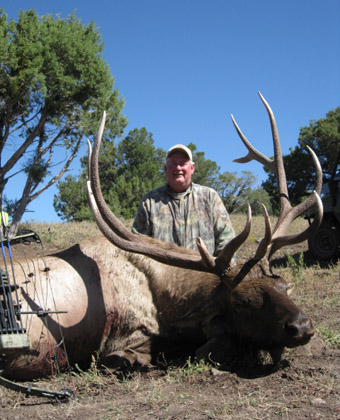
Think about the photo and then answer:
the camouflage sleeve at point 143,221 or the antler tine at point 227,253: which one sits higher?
the camouflage sleeve at point 143,221

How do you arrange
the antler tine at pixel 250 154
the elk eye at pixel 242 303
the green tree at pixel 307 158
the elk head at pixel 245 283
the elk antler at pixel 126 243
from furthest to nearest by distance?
1. the green tree at pixel 307 158
2. the antler tine at pixel 250 154
3. the elk antler at pixel 126 243
4. the elk eye at pixel 242 303
5. the elk head at pixel 245 283

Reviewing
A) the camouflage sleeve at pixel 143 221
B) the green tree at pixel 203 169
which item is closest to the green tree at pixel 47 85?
the camouflage sleeve at pixel 143 221

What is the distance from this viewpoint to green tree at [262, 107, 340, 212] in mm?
27500

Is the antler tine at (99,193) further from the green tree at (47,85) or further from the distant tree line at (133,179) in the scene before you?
the distant tree line at (133,179)

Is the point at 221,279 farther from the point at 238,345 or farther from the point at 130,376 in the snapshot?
the point at 130,376

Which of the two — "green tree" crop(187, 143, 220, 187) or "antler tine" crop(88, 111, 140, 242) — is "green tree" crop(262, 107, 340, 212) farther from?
"antler tine" crop(88, 111, 140, 242)

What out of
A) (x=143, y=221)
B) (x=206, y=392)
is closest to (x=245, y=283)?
(x=206, y=392)

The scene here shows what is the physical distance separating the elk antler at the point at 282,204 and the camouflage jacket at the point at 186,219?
2.21 feet

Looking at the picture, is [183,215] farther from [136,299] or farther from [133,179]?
[133,179]

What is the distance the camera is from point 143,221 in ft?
16.6

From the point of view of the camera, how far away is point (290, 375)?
2834 millimetres

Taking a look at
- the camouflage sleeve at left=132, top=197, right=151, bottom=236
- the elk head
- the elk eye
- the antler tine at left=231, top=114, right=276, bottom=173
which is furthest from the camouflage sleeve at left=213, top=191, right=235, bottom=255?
the elk eye

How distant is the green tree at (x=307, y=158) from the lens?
2750 cm

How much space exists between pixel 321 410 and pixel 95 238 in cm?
244
